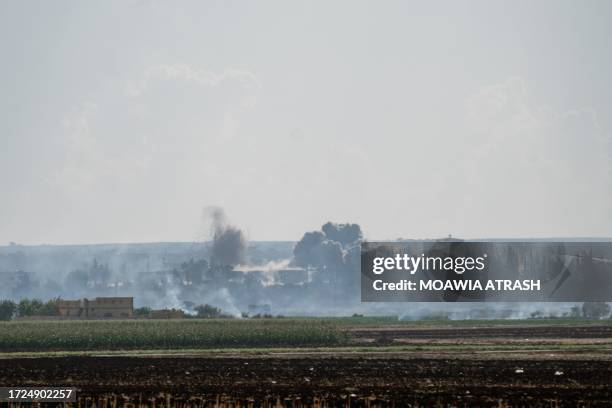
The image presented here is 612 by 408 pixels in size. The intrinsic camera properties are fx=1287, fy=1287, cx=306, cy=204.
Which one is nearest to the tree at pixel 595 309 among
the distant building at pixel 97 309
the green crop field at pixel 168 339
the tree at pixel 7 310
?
the distant building at pixel 97 309

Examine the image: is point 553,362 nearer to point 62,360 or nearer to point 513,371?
point 513,371

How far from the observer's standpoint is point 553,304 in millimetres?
174500

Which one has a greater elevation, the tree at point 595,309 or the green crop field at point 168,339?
the tree at point 595,309

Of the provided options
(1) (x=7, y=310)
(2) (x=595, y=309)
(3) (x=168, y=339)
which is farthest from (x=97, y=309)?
(2) (x=595, y=309)

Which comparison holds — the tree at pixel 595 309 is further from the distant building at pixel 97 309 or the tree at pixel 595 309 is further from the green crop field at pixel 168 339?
the green crop field at pixel 168 339

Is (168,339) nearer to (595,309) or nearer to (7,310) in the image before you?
(7,310)

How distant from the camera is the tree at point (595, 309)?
533ft

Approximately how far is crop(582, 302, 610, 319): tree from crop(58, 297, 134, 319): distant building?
187ft

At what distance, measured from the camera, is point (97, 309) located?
154 m

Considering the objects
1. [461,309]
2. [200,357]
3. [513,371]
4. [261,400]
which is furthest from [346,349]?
[461,309]

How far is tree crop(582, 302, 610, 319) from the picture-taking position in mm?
162375

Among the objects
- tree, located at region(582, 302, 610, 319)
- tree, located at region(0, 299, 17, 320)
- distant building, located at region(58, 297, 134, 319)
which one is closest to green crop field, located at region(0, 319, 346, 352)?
distant building, located at region(58, 297, 134, 319)

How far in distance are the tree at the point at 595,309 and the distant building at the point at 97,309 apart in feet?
187

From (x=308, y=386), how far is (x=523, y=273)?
68.8 meters
